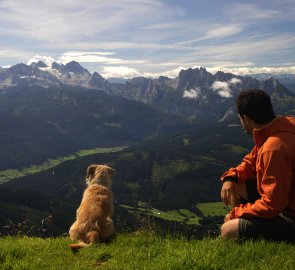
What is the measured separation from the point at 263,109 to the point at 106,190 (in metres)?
6.20

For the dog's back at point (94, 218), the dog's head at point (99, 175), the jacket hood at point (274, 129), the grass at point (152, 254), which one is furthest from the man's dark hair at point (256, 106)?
the dog's head at point (99, 175)

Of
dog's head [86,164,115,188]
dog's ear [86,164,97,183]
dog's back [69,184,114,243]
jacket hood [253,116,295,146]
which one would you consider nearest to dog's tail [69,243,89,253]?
dog's back [69,184,114,243]

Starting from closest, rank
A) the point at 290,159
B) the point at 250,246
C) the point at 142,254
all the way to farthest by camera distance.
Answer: the point at 290,159 → the point at 250,246 → the point at 142,254

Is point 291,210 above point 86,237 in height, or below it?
above

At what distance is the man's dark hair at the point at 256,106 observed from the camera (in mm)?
7965

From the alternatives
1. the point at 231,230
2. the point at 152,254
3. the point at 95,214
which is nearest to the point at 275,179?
the point at 231,230

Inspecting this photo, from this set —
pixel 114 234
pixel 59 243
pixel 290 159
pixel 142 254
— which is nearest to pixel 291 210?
pixel 290 159

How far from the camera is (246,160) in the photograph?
31.3 feet

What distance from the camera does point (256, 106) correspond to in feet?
26.3

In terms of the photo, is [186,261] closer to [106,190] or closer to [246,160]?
[246,160]

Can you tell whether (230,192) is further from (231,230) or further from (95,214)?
(95,214)

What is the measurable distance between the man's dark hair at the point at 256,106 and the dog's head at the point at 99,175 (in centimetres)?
592

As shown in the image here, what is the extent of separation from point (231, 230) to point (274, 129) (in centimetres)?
248

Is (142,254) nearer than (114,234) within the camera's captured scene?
Yes
